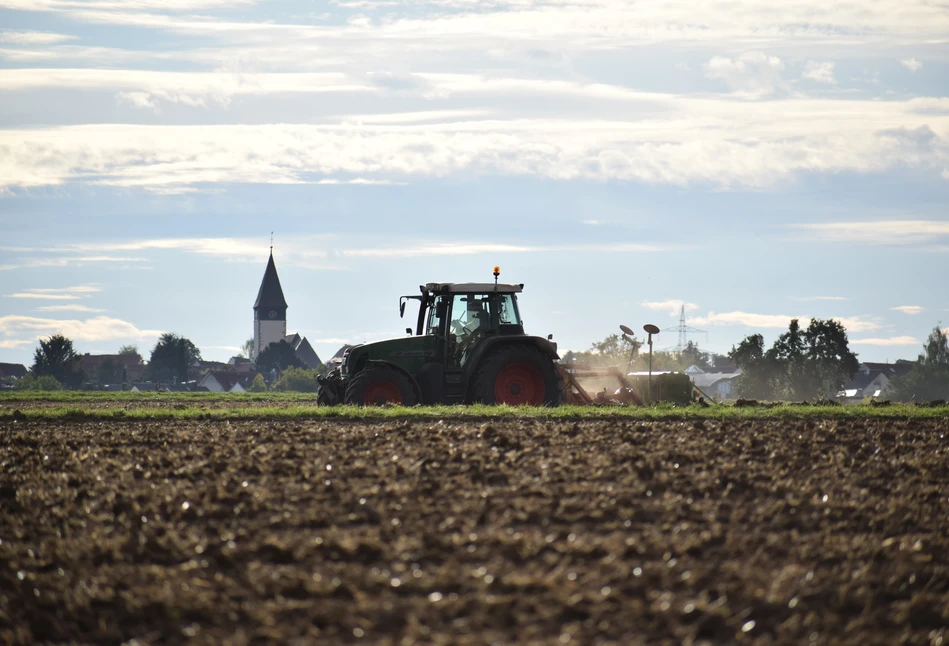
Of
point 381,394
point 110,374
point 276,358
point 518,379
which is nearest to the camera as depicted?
point 381,394

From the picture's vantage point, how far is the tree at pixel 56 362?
132 meters

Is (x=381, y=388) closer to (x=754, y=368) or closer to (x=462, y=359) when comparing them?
(x=462, y=359)

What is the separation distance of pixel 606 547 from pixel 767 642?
2042mm

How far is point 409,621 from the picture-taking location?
7031 mm

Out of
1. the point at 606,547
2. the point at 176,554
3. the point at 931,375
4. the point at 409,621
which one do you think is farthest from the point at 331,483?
the point at 931,375

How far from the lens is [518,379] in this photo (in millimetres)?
23266

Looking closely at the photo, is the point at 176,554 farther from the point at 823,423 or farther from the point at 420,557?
the point at 823,423

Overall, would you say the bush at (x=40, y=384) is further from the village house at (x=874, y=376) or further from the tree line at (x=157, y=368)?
the village house at (x=874, y=376)

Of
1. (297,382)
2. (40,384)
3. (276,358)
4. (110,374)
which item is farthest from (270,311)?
(40,384)

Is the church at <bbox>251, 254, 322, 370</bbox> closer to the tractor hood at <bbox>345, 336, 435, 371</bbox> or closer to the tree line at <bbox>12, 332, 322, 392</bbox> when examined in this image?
the tree line at <bbox>12, 332, 322, 392</bbox>

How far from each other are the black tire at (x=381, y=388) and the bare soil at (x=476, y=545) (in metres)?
7.89

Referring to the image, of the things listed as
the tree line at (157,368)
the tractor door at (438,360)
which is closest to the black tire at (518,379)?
the tractor door at (438,360)

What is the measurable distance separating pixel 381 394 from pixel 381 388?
118 mm

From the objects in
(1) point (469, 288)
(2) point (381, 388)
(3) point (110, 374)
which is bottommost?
(2) point (381, 388)
